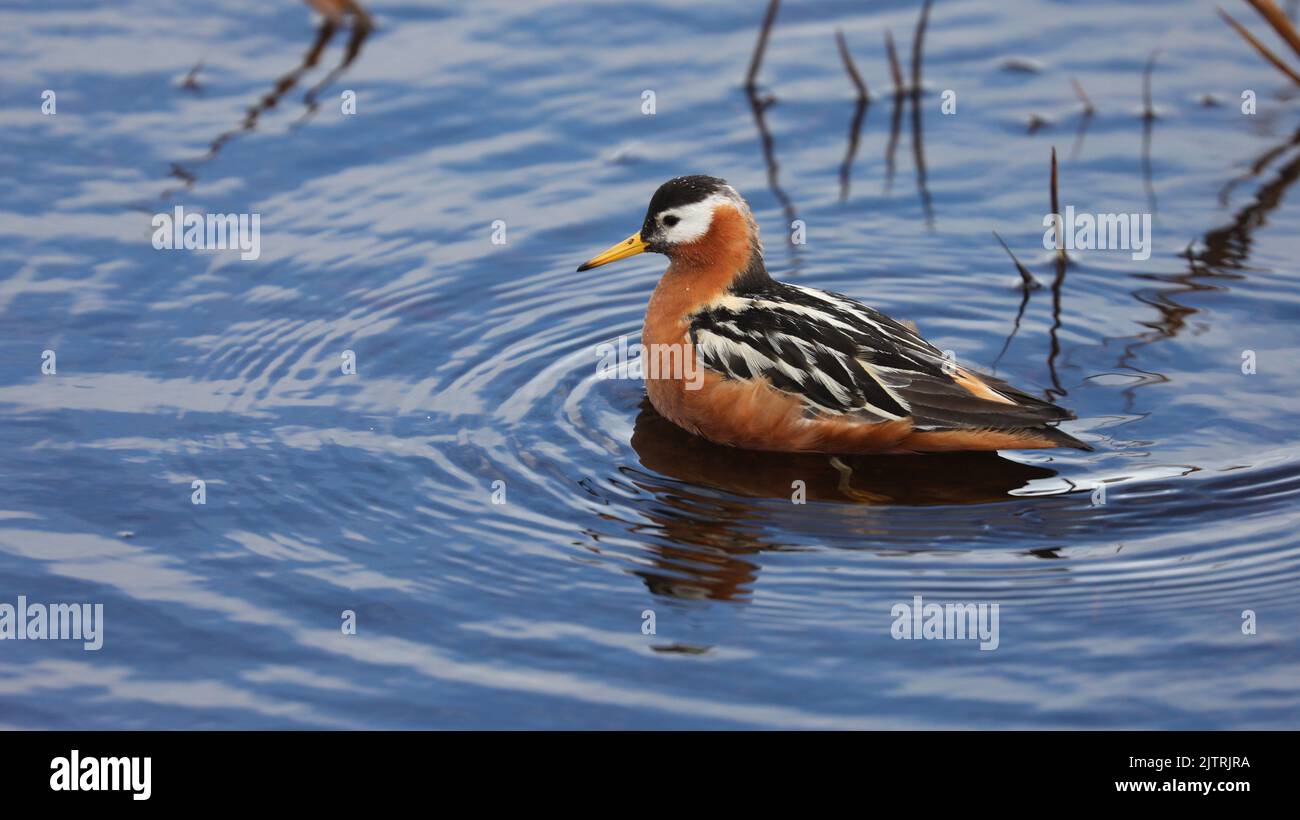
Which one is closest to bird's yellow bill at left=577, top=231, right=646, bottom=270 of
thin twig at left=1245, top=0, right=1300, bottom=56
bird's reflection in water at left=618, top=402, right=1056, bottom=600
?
bird's reflection in water at left=618, top=402, right=1056, bottom=600

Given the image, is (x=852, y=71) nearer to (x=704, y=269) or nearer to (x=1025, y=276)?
(x=1025, y=276)

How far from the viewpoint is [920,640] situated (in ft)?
29.3

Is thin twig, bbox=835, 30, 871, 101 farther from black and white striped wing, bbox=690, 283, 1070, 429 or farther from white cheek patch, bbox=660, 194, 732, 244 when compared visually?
black and white striped wing, bbox=690, 283, 1070, 429

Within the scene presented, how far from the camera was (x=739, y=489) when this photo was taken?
10.5 m

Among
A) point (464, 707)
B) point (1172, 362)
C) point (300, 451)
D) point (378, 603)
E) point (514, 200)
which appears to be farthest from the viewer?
point (514, 200)

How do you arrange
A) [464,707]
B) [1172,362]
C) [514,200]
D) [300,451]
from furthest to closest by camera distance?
[514,200], [1172,362], [300,451], [464,707]

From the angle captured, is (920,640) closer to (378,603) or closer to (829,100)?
(378,603)

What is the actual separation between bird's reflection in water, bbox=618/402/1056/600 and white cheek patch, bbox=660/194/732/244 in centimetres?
124

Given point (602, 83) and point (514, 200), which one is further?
point (602, 83)

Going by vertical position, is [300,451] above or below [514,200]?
below

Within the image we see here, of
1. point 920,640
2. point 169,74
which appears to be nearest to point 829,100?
point 169,74

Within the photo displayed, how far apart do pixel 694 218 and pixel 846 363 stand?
1.51 m

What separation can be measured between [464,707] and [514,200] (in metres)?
6.31

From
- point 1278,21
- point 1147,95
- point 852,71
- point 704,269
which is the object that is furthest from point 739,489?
point 1278,21
